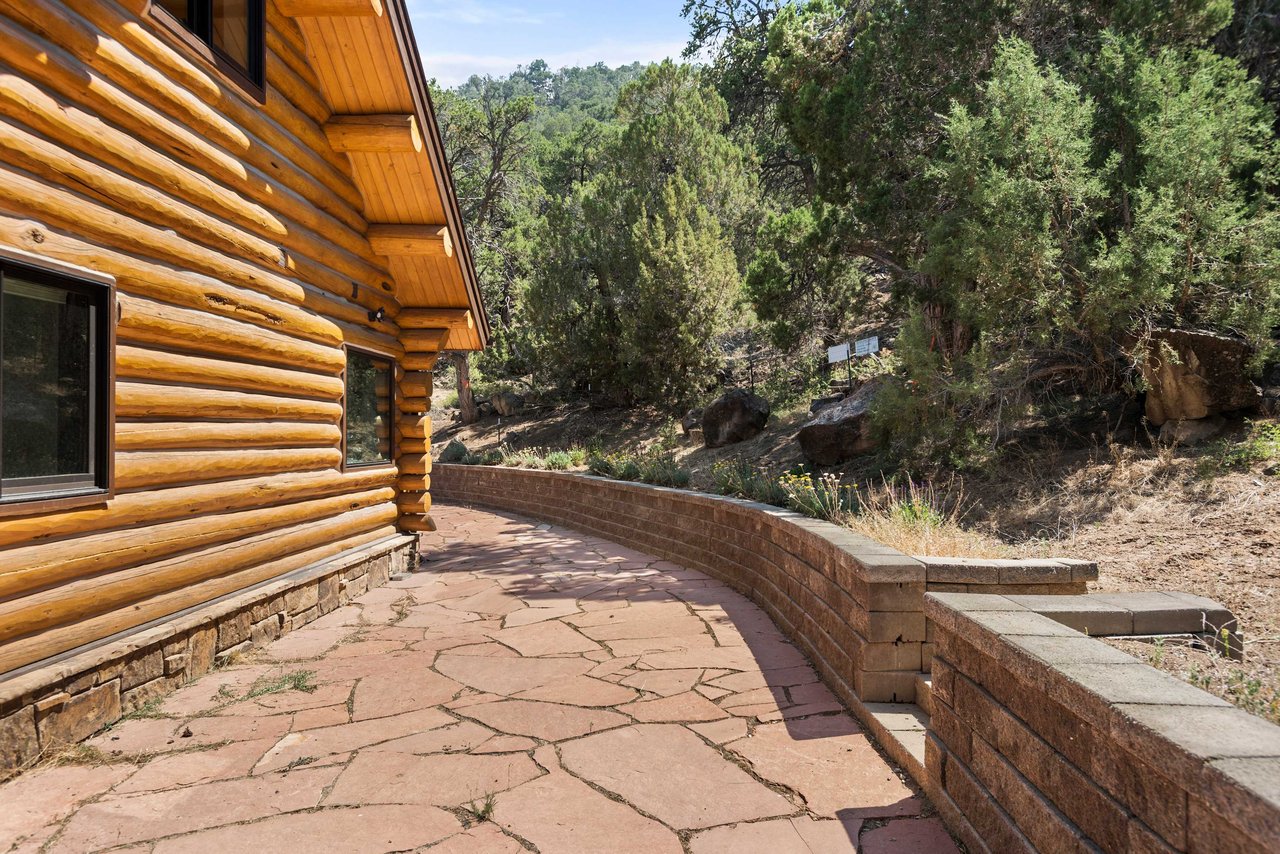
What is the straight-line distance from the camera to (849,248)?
1318 cm

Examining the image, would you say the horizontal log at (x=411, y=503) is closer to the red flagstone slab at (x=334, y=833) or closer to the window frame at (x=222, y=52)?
the window frame at (x=222, y=52)

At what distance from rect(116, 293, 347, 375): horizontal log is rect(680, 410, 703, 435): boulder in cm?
1135

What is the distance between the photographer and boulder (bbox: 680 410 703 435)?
17.5m

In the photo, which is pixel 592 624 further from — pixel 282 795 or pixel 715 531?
pixel 282 795

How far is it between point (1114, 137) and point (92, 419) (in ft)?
35.8

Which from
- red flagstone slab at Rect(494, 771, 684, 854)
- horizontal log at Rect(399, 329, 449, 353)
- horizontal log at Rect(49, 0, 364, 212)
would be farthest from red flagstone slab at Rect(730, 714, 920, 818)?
horizontal log at Rect(399, 329, 449, 353)

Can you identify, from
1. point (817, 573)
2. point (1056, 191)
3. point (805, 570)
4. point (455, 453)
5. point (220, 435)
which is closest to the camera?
point (817, 573)

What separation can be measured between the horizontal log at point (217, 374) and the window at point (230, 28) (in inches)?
81.5

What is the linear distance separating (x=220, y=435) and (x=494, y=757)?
3103mm

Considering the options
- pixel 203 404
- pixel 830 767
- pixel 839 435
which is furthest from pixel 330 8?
pixel 839 435

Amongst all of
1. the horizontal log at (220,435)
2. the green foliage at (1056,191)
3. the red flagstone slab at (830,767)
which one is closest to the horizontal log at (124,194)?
the horizontal log at (220,435)

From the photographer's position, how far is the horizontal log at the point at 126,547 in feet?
12.1

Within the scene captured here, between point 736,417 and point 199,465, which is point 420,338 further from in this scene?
point 736,417

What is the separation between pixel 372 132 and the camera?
7.03 metres
